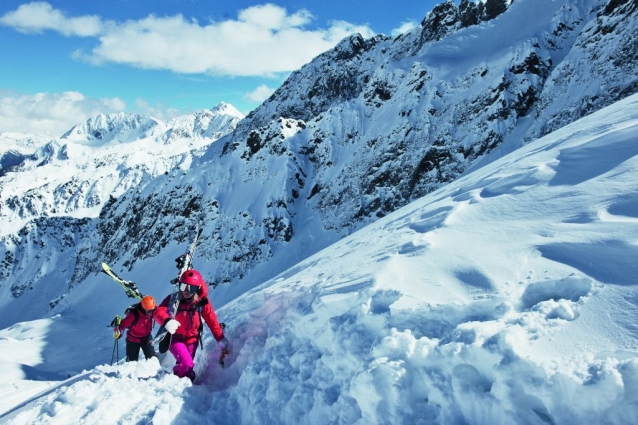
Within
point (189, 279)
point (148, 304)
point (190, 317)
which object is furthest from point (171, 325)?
point (148, 304)

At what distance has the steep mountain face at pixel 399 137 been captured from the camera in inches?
1049

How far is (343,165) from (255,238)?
11371mm

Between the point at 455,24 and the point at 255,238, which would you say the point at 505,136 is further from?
the point at 455,24

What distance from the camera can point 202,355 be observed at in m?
7.01

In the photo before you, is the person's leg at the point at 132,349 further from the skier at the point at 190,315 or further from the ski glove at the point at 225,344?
the ski glove at the point at 225,344

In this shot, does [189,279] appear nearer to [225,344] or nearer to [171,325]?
[171,325]

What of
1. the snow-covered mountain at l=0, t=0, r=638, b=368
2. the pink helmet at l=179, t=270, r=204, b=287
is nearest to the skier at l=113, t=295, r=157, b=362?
the pink helmet at l=179, t=270, r=204, b=287

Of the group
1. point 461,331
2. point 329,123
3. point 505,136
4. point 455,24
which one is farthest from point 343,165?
point 461,331

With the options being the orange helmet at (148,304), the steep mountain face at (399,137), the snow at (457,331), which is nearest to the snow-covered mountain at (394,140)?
the steep mountain face at (399,137)

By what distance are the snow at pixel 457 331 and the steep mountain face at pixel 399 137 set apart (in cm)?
2248

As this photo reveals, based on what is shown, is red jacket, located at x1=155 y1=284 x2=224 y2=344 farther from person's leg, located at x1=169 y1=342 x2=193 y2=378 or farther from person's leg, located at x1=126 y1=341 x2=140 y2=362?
person's leg, located at x1=126 y1=341 x2=140 y2=362

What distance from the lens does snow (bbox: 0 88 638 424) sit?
2.90 m

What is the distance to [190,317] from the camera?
21.2 feet

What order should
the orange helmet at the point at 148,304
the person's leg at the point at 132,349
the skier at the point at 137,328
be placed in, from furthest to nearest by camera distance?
the person's leg at the point at 132,349 < the skier at the point at 137,328 < the orange helmet at the point at 148,304
